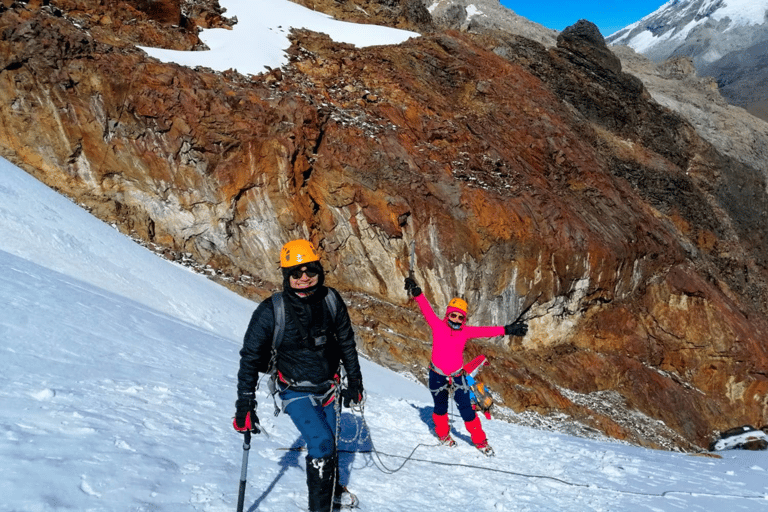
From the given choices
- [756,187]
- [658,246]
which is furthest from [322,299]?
[756,187]

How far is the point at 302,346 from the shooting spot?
12.6 ft

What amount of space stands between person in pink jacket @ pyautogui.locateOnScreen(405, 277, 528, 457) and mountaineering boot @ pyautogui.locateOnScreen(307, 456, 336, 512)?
10.3ft

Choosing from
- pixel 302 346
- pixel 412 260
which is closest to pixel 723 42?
pixel 412 260

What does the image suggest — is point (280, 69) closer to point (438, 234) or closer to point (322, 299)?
point (438, 234)

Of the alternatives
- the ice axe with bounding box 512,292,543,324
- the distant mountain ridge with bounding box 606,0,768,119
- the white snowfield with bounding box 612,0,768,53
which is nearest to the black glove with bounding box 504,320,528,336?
the ice axe with bounding box 512,292,543,324

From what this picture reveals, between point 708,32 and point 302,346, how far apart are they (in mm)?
207783

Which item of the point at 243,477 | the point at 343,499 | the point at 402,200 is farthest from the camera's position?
the point at 402,200

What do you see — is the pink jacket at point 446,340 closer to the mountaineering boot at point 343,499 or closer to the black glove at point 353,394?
the black glove at point 353,394

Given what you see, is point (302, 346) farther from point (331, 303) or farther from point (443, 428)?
point (443, 428)

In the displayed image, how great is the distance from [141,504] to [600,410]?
17.3 m

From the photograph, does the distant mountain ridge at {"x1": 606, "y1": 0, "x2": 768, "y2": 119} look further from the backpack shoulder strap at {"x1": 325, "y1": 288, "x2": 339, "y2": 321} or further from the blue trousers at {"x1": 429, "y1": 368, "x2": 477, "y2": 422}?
the backpack shoulder strap at {"x1": 325, "y1": 288, "x2": 339, "y2": 321}

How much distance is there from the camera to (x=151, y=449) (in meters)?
3.98

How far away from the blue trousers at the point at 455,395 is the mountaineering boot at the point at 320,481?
3.22 meters

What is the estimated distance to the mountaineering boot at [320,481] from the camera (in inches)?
145
